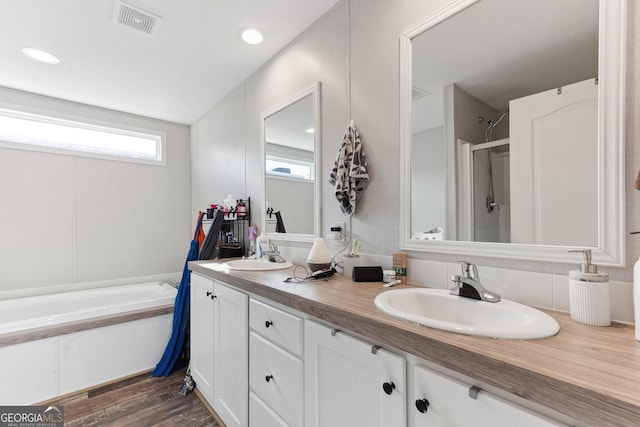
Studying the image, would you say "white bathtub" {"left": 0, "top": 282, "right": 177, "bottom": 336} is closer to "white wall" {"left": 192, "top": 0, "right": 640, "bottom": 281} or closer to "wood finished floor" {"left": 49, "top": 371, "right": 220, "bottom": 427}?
"wood finished floor" {"left": 49, "top": 371, "right": 220, "bottom": 427}

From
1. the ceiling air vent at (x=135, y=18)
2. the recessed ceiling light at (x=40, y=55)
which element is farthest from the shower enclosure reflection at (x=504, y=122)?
the recessed ceiling light at (x=40, y=55)

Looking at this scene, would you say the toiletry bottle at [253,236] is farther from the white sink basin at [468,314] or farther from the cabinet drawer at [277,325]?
the white sink basin at [468,314]

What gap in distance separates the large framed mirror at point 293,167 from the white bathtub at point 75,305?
138 cm

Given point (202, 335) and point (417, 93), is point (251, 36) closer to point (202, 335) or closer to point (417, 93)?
point (417, 93)

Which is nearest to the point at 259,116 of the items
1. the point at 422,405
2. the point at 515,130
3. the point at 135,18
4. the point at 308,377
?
the point at 135,18

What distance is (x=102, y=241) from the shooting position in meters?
3.20

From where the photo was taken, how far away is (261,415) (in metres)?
1.34

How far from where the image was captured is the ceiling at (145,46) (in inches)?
67.7

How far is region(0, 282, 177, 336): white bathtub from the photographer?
2.13 m

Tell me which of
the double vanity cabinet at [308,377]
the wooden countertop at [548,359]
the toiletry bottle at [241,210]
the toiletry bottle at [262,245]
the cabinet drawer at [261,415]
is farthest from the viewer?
the toiletry bottle at [241,210]

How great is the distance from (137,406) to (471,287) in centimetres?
232

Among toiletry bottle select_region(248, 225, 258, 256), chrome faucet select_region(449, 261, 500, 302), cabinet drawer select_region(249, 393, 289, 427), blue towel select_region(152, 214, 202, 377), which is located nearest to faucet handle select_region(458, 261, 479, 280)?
chrome faucet select_region(449, 261, 500, 302)

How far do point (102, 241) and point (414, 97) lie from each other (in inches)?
138

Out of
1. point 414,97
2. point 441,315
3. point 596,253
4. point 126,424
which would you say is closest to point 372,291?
point 441,315
